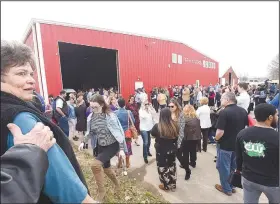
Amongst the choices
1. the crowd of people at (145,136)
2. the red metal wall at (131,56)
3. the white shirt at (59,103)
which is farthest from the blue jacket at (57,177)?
the red metal wall at (131,56)

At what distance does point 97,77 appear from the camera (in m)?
20.7

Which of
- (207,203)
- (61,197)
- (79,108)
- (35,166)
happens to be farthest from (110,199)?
(79,108)

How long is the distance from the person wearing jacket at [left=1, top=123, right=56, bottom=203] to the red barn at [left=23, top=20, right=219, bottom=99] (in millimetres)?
9164

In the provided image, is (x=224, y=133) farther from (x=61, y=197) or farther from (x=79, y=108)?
(x=79, y=108)

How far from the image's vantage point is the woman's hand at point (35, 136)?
973 millimetres

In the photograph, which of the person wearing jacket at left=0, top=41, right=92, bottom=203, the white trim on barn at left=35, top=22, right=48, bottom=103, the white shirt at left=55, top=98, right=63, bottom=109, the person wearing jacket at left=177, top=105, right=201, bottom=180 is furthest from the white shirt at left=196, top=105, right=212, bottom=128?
the white trim on barn at left=35, top=22, right=48, bottom=103

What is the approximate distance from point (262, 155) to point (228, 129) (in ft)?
3.88

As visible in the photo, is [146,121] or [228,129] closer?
[228,129]

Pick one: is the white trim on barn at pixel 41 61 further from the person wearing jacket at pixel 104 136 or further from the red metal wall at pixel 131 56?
the person wearing jacket at pixel 104 136

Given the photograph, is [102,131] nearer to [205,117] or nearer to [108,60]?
[205,117]

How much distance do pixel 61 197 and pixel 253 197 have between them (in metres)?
2.56

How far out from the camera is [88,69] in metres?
21.2

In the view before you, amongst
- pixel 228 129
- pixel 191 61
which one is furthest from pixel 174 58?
pixel 228 129

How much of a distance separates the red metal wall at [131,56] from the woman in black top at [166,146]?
7250mm
